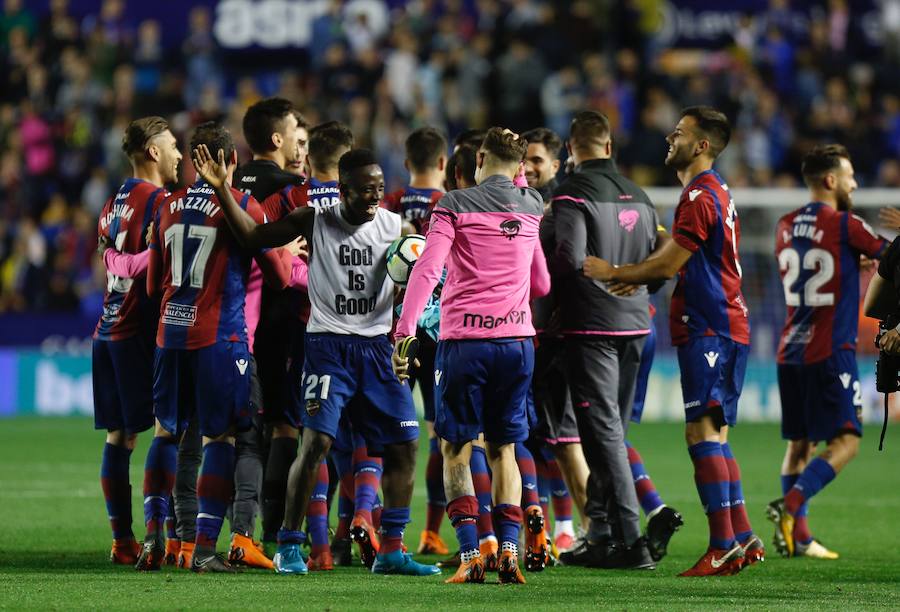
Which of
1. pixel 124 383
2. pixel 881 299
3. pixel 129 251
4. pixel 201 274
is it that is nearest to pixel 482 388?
pixel 201 274

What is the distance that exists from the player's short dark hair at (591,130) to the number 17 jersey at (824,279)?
→ 1.66 metres

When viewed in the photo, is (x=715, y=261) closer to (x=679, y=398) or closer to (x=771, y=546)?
(x=771, y=546)

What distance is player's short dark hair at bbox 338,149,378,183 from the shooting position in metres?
7.97

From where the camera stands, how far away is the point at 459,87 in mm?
22484

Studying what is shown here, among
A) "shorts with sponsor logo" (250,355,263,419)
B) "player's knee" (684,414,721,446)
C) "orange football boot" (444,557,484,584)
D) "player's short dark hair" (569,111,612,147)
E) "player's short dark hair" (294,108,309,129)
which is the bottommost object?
"orange football boot" (444,557,484,584)

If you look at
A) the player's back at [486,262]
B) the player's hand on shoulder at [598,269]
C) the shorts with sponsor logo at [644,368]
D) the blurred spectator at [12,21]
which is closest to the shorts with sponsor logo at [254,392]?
the player's back at [486,262]

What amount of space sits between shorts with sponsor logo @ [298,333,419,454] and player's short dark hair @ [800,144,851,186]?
131 inches

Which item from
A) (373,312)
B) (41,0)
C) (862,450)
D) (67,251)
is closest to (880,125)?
(862,450)

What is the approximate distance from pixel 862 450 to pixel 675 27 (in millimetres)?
9779

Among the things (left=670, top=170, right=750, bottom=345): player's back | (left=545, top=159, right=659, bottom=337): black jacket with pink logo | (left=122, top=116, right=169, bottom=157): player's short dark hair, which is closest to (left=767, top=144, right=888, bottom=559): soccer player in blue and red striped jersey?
(left=545, top=159, right=659, bottom=337): black jacket with pink logo

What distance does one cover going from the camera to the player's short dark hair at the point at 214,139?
807cm

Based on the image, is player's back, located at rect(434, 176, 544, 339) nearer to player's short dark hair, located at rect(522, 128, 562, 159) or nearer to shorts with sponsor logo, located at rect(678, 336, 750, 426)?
shorts with sponsor logo, located at rect(678, 336, 750, 426)

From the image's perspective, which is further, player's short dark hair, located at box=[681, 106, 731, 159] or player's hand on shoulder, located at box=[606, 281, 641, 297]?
player's short dark hair, located at box=[681, 106, 731, 159]

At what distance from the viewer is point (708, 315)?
8492 millimetres
